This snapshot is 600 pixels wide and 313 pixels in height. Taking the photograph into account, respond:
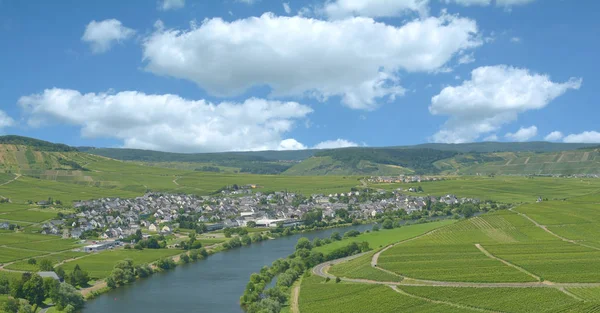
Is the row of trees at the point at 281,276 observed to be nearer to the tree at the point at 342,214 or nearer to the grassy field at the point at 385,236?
the grassy field at the point at 385,236

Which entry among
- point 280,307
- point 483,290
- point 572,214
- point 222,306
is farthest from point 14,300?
point 572,214

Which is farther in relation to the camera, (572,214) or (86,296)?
(572,214)

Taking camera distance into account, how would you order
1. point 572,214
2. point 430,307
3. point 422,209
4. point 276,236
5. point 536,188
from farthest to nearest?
point 536,188, point 422,209, point 276,236, point 572,214, point 430,307

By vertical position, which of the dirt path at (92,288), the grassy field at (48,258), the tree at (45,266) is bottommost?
the dirt path at (92,288)

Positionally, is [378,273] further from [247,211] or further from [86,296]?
[247,211]

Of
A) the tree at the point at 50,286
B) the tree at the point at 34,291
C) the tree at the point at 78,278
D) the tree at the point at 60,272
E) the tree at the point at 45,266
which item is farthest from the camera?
the tree at the point at 45,266

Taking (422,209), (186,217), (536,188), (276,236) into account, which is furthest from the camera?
(536,188)

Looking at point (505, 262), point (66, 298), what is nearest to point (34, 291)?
point (66, 298)

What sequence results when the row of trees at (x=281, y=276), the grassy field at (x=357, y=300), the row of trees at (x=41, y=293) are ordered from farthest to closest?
the row of trees at (x=41, y=293), the row of trees at (x=281, y=276), the grassy field at (x=357, y=300)

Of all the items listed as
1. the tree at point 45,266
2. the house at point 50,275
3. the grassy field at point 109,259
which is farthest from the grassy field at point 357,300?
the tree at point 45,266
